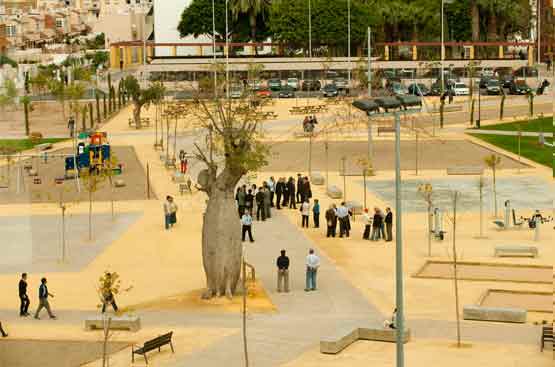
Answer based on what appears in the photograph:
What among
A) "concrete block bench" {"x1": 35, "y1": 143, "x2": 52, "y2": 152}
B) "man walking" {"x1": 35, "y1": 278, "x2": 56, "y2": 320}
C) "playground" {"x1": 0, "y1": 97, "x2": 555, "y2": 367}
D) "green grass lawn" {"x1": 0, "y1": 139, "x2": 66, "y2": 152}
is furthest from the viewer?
"concrete block bench" {"x1": 35, "y1": 143, "x2": 52, "y2": 152}

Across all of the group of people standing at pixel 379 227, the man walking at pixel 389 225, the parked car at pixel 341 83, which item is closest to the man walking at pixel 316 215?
the group of people standing at pixel 379 227

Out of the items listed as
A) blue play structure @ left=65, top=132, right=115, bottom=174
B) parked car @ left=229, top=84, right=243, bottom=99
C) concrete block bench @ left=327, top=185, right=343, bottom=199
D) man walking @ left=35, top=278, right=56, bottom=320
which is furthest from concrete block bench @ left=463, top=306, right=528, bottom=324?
blue play structure @ left=65, top=132, right=115, bottom=174

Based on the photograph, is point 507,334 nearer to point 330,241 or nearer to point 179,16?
point 330,241

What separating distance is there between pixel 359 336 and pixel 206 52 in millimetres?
124866

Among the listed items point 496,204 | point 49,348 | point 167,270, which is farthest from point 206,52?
point 49,348

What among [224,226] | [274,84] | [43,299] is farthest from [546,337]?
[274,84]

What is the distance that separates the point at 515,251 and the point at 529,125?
144ft

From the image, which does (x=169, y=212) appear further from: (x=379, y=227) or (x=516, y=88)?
(x=516, y=88)

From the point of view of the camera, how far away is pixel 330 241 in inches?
1887

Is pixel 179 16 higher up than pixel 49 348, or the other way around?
pixel 179 16

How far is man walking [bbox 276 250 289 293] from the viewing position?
1516 inches

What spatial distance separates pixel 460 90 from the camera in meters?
114

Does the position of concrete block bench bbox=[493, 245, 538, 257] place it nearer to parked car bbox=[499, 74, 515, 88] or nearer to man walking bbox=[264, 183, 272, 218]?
man walking bbox=[264, 183, 272, 218]

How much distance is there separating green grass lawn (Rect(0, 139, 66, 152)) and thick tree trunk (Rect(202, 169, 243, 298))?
38.1 meters
